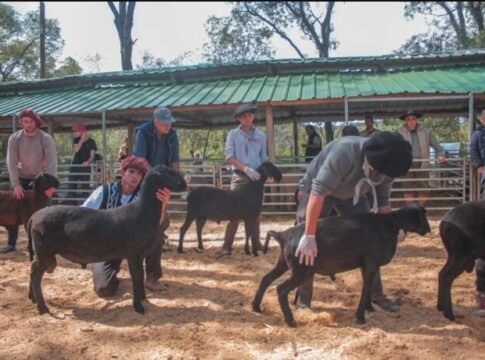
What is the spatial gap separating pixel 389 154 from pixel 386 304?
5.41 ft

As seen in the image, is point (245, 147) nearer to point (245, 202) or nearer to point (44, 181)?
point (245, 202)

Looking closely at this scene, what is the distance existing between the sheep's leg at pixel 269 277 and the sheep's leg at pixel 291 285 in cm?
19

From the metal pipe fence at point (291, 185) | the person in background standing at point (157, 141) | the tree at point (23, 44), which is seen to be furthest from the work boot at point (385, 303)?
the tree at point (23, 44)

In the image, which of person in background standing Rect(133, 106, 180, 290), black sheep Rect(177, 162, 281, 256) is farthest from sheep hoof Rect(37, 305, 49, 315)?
black sheep Rect(177, 162, 281, 256)

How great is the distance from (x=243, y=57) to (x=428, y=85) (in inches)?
721

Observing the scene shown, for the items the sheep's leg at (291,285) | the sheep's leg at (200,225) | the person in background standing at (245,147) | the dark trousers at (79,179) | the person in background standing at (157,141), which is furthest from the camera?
the dark trousers at (79,179)

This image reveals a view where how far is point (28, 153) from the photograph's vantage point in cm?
651

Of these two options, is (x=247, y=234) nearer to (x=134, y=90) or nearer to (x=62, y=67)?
(x=134, y=90)

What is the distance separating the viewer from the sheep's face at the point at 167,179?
171 inches

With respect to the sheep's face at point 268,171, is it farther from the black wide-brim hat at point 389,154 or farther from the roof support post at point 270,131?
the roof support post at point 270,131

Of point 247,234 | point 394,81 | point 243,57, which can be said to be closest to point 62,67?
point 243,57

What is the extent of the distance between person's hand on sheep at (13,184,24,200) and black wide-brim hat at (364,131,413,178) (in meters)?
4.87

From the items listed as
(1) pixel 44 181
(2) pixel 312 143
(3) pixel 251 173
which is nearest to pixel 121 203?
(1) pixel 44 181

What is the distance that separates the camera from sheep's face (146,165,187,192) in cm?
435
